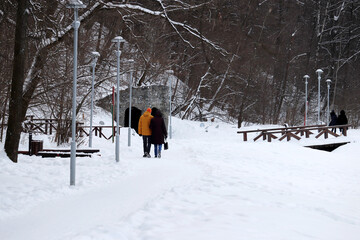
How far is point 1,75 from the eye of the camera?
50.4 feet

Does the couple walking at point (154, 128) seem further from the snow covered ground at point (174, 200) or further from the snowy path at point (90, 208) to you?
the snowy path at point (90, 208)

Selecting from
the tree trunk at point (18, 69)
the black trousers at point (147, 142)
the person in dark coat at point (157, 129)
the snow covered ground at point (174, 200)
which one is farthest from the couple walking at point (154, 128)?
the tree trunk at point (18, 69)

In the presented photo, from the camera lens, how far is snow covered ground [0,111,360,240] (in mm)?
5863

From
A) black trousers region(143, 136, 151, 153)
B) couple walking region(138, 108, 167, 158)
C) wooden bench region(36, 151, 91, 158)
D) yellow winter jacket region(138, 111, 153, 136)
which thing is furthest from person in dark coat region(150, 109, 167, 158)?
wooden bench region(36, 151, 91, 158)

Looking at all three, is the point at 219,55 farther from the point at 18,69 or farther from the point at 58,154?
the point at 18,69

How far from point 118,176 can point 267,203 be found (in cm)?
473

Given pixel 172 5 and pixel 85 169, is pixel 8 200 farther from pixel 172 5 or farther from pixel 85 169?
pixel 172 5

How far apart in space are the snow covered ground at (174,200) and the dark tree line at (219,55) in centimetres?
452

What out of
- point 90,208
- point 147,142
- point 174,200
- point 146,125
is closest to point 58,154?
point 146,125

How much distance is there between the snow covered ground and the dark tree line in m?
4.52

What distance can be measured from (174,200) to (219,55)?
351 inches

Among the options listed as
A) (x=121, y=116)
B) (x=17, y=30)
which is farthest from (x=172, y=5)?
(x=121, y=116)

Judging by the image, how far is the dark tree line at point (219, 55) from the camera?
1569 cm

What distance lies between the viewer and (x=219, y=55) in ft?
51.7
